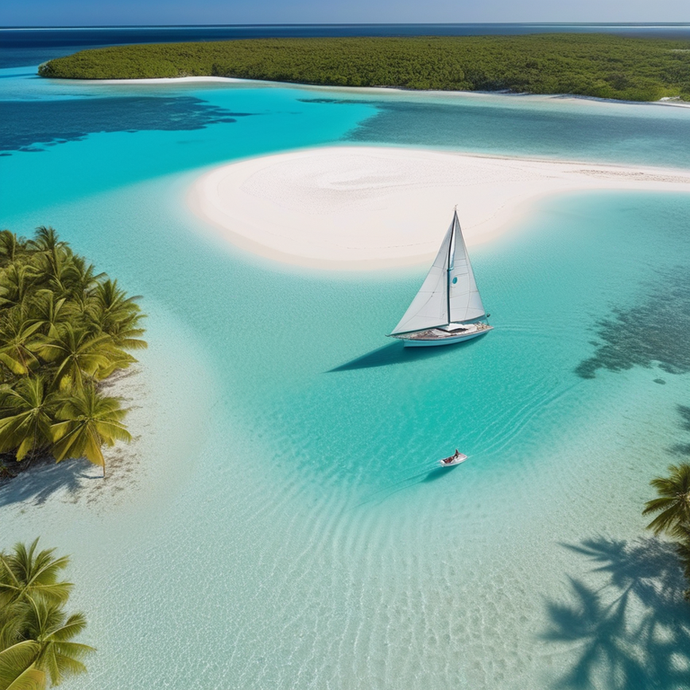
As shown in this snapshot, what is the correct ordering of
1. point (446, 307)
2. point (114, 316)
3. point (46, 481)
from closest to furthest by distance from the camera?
point (46, 481)
point (114, 316)
point (446, 307)

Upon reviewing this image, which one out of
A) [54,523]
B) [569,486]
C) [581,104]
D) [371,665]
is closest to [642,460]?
[569,486]

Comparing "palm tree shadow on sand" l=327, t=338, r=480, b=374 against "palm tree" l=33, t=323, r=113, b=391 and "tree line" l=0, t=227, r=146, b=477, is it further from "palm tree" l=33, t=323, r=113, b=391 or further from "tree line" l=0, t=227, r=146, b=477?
"palm tree" l=33, t=323, r=113, b=391

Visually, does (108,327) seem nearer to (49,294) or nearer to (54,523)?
(49,294)

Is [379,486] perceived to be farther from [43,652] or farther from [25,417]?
[25,417]

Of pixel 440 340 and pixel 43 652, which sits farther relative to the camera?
pixel 440 340

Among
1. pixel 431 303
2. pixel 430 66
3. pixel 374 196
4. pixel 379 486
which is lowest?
pixel 379 486

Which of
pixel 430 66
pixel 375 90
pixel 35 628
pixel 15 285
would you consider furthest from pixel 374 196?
pixel 430 66
